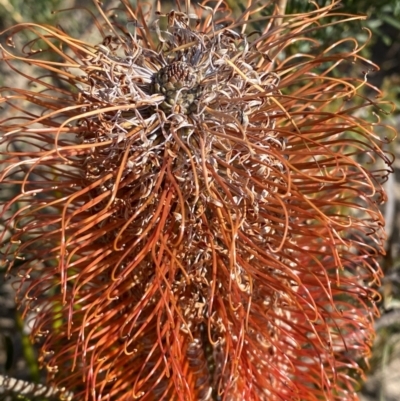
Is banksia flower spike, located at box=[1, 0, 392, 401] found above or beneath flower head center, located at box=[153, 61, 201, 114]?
beneath

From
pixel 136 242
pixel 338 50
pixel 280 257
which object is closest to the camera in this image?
pixel 136 242

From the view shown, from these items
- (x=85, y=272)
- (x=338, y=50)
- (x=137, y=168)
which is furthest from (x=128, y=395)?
(x=338, y=50)

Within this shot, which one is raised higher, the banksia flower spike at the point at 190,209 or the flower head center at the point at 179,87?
the flower head center at the point at 179,87

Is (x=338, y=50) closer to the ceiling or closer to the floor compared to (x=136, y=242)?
closer to the ceiling

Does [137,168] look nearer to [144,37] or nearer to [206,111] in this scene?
[206,111]

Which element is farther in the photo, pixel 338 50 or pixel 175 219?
pixel 338 50

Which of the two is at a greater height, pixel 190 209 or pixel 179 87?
pixel 179 87

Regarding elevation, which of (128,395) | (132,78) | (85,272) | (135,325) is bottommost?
(128,395)

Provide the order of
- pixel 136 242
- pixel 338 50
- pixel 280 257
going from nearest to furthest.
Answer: pixel 136 242
pixel 280 257
pixel 338 50
